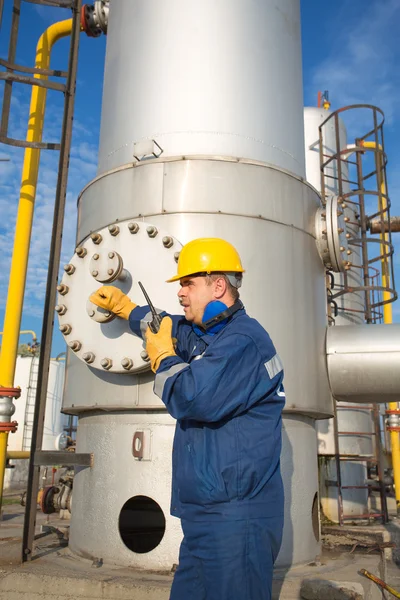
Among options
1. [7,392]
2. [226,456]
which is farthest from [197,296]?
[7,392]

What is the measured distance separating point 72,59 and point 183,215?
156 cm

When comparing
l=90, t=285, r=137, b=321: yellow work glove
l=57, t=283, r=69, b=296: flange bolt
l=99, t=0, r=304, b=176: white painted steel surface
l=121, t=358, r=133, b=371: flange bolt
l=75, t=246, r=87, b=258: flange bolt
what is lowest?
l=121, t=358, r=133, b=371: flange bolt

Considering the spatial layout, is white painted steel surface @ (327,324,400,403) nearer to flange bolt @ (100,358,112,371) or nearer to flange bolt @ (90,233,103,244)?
flange bolt @ (100,358,112,371)

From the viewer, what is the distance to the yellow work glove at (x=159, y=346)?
224 cm

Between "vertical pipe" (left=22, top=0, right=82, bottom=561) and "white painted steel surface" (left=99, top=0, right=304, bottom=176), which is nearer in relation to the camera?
"vertical pipe" (left=22, top=0, right=82, bottom=561)

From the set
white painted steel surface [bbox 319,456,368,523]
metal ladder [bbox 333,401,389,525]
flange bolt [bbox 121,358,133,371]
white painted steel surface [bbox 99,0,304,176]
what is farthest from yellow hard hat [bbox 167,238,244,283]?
white painted steel surface [bbox 319,456,368,523]

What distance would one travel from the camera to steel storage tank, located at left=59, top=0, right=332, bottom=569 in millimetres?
3436

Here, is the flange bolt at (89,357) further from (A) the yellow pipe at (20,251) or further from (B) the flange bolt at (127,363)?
(A) the yellow pipe at (20,251)

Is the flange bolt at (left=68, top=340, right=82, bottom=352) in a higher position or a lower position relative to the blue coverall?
higher

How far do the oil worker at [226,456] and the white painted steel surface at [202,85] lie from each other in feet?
6.79

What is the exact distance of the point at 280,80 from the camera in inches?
169

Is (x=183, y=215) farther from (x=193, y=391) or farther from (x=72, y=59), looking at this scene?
(x=193, y=391)

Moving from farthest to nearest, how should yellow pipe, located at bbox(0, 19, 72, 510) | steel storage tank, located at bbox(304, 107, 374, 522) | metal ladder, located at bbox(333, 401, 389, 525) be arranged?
steel storage tank, located at bbox(304, 107, 374, 522), metal ladder, located at bbox(333, 401, 389, 525), yellow pipe, located at bbox(0, 19, 72, 510)

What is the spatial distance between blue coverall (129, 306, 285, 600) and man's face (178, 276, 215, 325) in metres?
0.22
